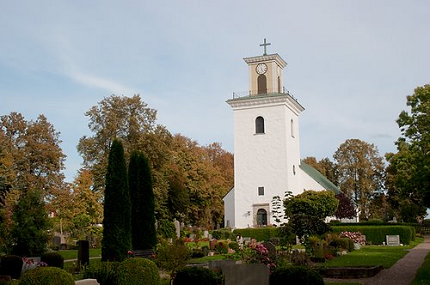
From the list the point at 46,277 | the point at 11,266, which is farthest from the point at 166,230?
the point at 46,277

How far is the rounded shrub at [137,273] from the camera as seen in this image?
12.0 meters

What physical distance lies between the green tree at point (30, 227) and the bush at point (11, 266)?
8.23 feet

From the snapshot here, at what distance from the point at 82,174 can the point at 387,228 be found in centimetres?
2204

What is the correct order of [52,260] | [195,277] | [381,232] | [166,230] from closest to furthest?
1. [195,277]
2. [52,260]
3. [166,230]
4. [381,232]

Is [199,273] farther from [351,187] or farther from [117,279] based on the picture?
[351,187]

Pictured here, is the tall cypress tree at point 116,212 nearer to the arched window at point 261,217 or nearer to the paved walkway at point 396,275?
the paved walkway at point 396,275

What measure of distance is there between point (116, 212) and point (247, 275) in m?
10.7

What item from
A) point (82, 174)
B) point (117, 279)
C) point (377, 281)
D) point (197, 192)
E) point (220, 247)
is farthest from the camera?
point (197, 192)

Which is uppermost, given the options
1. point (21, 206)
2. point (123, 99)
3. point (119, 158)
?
point (123, 99)

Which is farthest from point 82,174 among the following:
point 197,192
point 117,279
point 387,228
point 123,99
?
point 117,279

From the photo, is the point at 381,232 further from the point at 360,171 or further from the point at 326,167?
the point at 326,167

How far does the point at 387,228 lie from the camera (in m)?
33.9

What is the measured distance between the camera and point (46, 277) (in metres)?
9.71

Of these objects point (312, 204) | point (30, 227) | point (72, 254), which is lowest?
point (72, 254)
